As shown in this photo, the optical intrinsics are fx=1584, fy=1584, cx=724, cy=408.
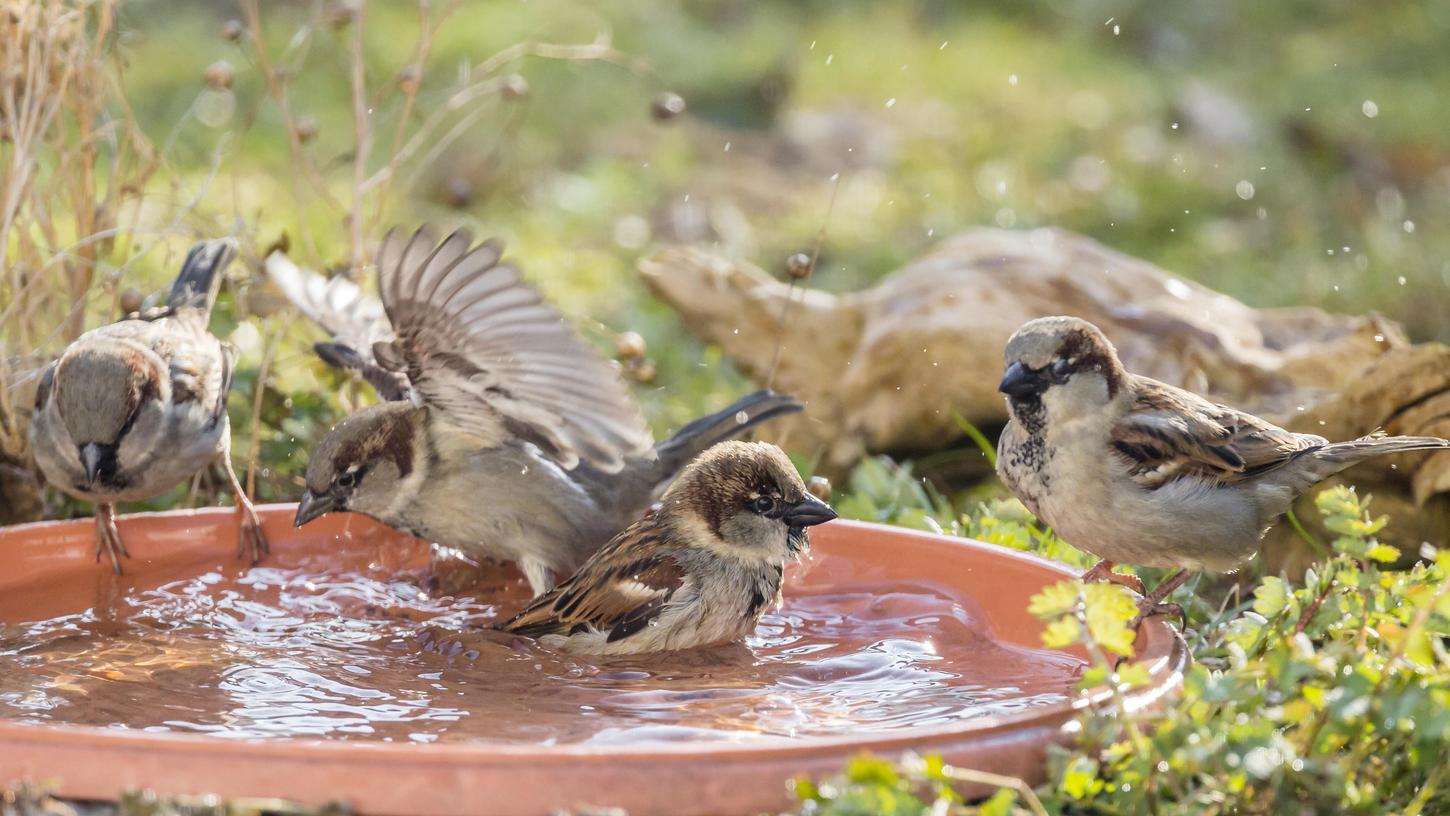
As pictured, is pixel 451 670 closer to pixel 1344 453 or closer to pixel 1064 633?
pixel 1064 633

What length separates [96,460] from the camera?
13.4ft

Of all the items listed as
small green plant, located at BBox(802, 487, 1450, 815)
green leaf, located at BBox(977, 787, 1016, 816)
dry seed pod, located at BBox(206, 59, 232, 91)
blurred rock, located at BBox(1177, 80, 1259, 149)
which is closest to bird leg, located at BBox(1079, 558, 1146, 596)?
small green plant, located at BBox(802, 487, 1450, 815)

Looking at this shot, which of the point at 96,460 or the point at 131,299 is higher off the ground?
the point at 131,299

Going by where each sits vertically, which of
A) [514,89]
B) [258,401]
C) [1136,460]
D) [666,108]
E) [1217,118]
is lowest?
[1136,460]

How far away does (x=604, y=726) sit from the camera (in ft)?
9.26

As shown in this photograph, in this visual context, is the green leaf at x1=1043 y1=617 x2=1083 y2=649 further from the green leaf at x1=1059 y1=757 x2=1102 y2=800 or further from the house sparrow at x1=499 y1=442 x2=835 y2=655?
the house sparrow at x1=499 y1=442 x2=835 y2=655

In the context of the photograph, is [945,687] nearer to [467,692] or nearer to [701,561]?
[701,561]

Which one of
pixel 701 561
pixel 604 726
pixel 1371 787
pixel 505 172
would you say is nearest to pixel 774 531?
pixel 701 561

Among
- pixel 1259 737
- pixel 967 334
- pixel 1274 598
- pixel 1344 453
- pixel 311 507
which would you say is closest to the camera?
pixel 1259 737

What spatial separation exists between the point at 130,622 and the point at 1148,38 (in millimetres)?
11710

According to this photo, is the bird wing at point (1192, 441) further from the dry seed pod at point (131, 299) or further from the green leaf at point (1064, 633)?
the dry seed pod at point (131, 299)

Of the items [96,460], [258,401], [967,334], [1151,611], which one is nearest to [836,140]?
[967,334]

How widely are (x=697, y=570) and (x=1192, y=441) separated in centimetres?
114

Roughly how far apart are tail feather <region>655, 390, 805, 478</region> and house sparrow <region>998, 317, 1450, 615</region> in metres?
0.83
